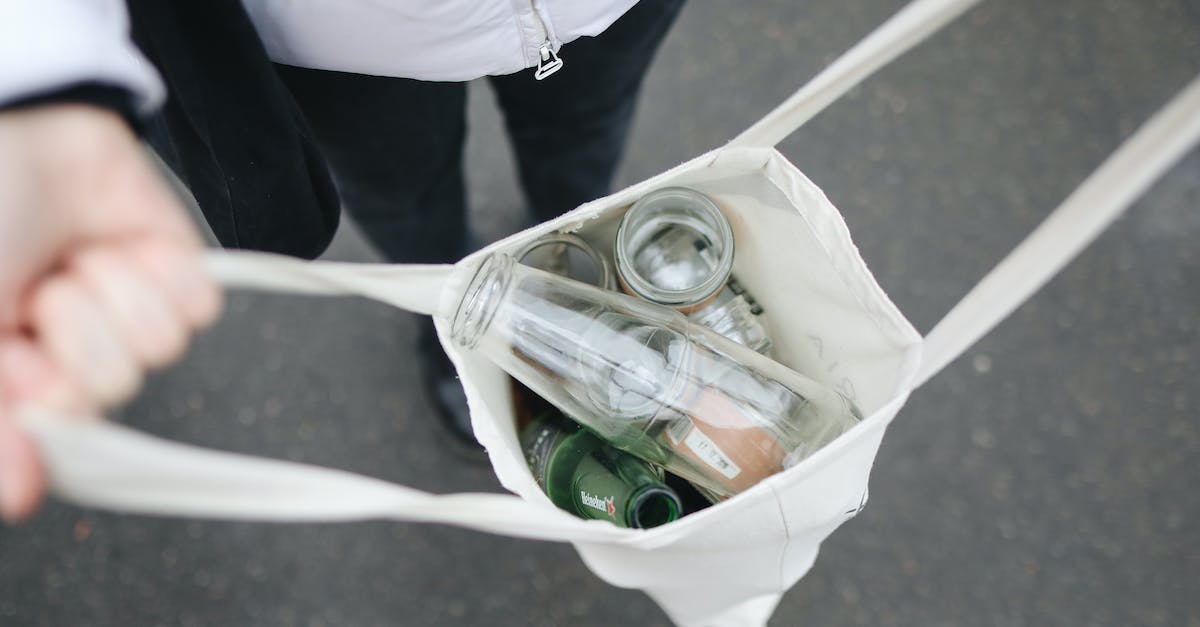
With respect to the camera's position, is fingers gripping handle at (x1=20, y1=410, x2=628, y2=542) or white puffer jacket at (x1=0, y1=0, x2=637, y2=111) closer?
fingers gripping handle at (x1=20, y1=410, x2=628, y2=542)

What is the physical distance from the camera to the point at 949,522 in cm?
97

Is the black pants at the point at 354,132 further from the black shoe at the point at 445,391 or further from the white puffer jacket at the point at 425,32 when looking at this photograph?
the black shoe at the point at 445,391

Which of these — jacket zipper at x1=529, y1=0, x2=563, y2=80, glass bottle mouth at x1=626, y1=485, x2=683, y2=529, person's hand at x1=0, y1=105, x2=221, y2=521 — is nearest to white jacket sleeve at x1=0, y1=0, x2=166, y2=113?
person's hand at x1=0, y1=105, x2=221, y2=521

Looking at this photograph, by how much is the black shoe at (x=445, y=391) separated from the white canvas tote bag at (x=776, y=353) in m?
0.44

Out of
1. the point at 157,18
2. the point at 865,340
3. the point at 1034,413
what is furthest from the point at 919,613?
the point at 157,18

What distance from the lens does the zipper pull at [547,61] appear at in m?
0.53

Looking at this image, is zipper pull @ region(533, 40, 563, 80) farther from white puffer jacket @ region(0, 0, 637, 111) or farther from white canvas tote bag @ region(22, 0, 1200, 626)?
white canvas tote bag @ region(22, 0, 1200, 626)

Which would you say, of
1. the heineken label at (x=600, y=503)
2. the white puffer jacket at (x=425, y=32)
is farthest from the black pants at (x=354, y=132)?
the heineken label at (x=600, y=503)

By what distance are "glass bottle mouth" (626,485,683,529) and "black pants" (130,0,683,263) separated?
303mm

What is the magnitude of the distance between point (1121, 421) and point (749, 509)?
0.81 m

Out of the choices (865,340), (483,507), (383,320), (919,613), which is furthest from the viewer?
(383,320)

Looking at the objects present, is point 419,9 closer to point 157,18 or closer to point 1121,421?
point 157,18

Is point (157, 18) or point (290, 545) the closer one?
point (157, 18)

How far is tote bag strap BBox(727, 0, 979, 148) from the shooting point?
0.38 meters
